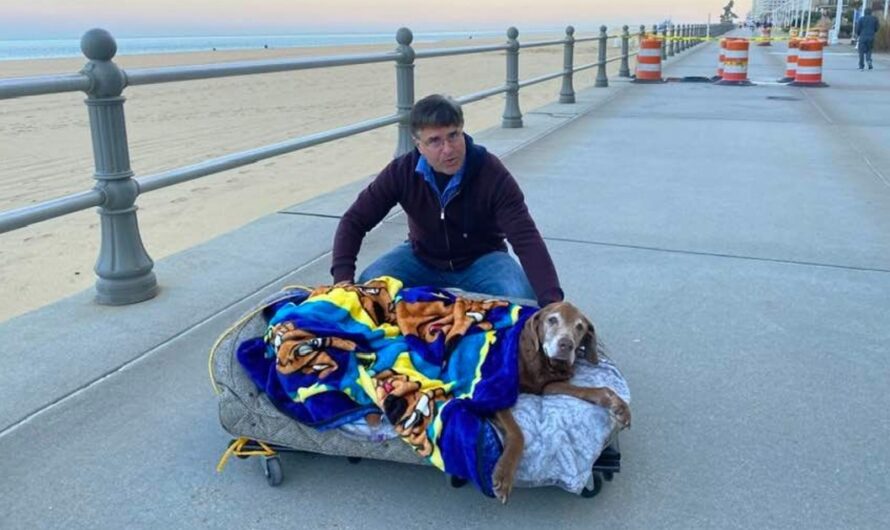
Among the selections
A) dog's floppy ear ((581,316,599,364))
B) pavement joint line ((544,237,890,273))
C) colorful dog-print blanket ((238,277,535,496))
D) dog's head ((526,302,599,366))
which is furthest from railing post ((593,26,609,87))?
dog's head ((526,302,599,366))

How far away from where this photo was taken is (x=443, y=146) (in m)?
3.27

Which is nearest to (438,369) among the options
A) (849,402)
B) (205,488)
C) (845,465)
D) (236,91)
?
(205,488)

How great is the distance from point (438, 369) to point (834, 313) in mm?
2368

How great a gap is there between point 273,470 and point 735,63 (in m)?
16.7

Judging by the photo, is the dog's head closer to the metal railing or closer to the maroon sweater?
the maroon sweater

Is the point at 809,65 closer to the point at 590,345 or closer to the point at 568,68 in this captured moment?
the point at 568,68

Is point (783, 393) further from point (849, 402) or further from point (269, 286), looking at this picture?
point (269, 286)

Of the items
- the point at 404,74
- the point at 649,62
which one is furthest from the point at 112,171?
the point at 649,62

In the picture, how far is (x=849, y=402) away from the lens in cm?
326

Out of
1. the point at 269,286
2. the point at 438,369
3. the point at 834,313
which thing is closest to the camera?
the point at 438,369

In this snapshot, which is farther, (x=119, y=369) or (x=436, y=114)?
(x=119, y=369)

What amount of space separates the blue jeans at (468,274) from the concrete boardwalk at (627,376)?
0.58 meters

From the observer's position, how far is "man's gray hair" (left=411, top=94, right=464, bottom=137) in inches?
126

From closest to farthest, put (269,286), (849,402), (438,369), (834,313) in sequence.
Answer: (438,369) < (849,402) < (834,313) < (269,286)
